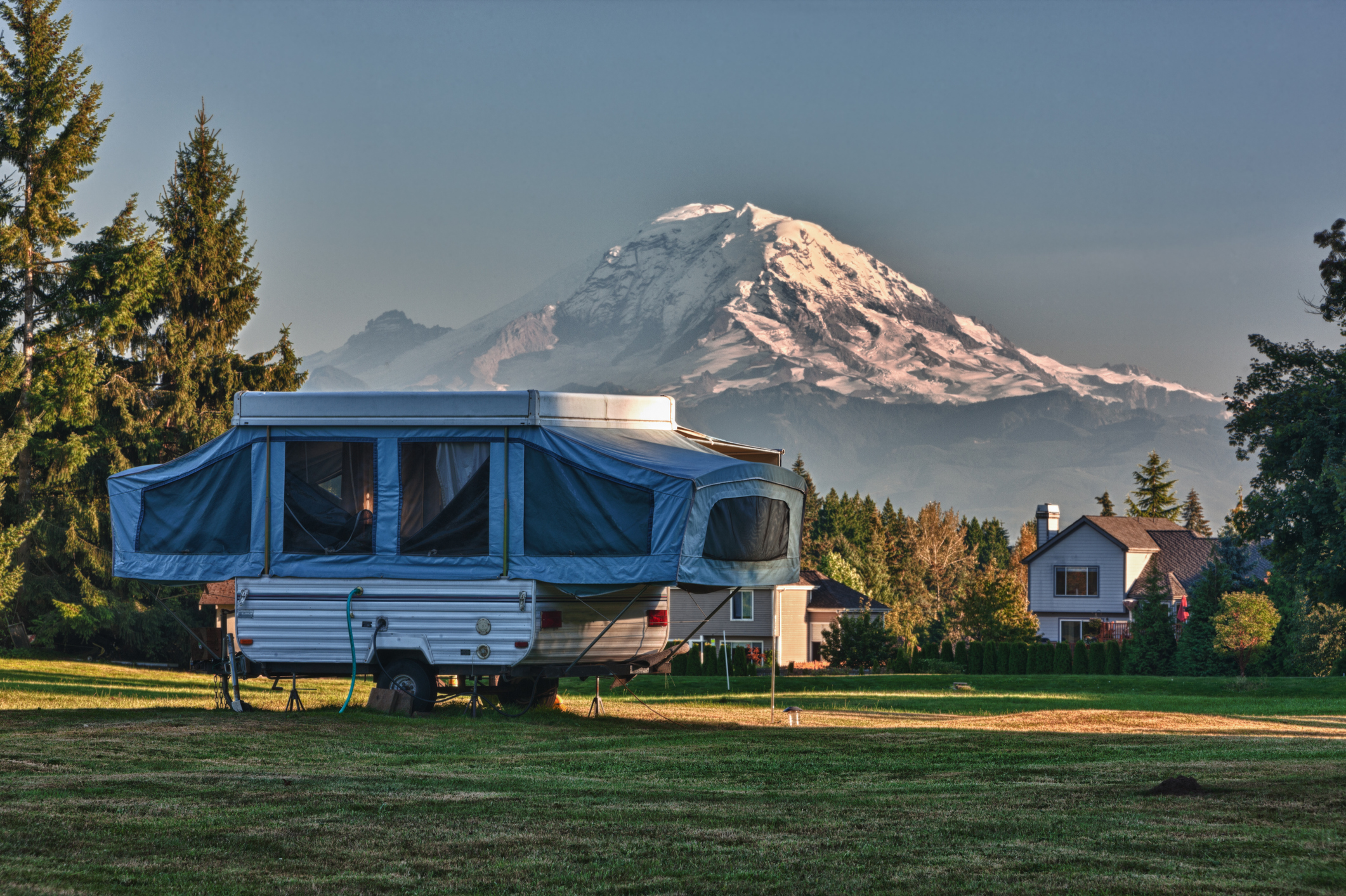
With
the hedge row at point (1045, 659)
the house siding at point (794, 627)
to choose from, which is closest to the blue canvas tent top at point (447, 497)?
the hedge row at point (1045, 659)

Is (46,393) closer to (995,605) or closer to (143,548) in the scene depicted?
(143,548)

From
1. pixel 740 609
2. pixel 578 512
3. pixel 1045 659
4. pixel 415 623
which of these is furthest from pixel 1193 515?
pixel 415 623

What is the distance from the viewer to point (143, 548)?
16047 millimetres

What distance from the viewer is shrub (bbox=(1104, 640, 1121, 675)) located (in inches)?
1553

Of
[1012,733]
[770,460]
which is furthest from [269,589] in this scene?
[1012,733]

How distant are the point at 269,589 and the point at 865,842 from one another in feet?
32.1

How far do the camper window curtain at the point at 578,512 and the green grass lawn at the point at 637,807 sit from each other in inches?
81.5

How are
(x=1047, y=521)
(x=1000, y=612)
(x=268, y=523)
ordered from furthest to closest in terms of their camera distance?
(x=1047, y=521) → (x=1000, y=612) → (x=268, y=523)

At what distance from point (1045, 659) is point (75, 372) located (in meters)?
28.1

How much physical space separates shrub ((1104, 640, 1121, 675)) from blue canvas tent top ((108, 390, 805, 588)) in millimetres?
Answer: 26707

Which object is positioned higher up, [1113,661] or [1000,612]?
[1000,612]

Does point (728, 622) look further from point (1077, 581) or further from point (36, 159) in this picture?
point (36, 159)

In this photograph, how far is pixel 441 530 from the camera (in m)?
15.3

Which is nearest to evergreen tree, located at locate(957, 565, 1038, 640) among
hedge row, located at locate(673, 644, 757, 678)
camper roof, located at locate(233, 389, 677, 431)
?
hedge row, located at locate(673, 644, 757, 678)
